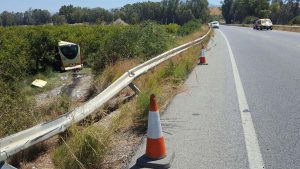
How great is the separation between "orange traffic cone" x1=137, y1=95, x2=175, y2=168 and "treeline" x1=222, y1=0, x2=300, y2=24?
77.7 meters

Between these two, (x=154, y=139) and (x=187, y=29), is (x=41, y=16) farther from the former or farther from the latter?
(x=154, y=139)

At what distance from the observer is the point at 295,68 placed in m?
11.9

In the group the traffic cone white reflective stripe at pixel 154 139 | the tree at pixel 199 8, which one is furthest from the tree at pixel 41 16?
the traffic cone white reflective stripe at pixel 154 139

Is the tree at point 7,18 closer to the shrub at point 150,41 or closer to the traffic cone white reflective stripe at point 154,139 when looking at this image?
the shrub at point 150,41

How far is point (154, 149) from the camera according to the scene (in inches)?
181

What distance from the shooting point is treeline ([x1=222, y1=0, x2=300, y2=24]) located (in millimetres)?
108000

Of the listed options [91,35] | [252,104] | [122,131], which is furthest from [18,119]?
[91,35]

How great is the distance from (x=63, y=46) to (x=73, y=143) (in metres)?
15.4

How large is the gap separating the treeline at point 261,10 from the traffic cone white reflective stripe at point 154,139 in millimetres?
77683

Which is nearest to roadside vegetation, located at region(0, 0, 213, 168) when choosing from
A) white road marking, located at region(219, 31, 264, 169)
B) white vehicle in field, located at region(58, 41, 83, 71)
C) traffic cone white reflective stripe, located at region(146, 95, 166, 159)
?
traffic cone white reflective stripe, located at region(146, 95, 166, 159)

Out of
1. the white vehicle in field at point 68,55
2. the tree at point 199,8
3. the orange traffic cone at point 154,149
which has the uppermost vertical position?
the tree at point 199,8

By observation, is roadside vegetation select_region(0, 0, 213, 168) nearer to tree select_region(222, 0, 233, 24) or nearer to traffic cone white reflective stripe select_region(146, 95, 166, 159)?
traffic cone white reflective stripe select_region(146, 95, 166, 159)

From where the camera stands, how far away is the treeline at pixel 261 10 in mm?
108000

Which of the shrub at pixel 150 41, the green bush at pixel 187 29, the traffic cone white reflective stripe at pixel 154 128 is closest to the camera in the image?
the traffic cone white reflective stripe at pixel 154 128
